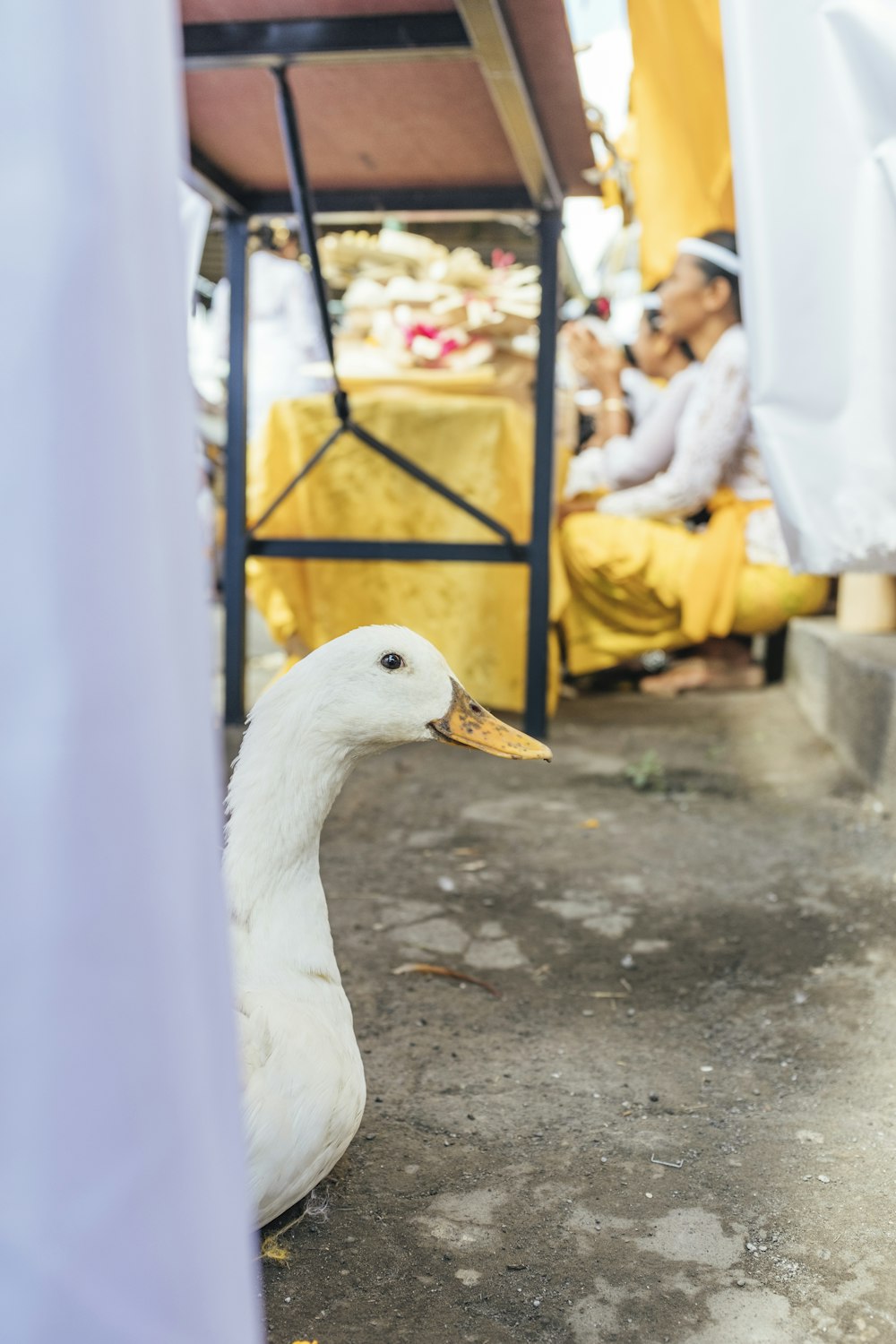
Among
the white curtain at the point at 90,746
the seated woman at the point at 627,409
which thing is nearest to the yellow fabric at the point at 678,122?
the seated woman at the point at 627,409

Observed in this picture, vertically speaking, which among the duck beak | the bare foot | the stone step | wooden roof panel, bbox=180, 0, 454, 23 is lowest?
the bare foot

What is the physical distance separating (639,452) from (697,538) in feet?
1.43

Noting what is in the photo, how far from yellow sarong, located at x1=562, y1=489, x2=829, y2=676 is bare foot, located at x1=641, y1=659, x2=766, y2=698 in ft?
0.32

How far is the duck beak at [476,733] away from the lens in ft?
3.45

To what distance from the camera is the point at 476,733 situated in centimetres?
106

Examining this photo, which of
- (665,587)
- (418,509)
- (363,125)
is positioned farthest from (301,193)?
(665,587)

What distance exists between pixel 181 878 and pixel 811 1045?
104cm

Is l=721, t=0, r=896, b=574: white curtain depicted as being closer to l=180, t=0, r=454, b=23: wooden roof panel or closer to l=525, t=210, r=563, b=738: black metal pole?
l=180, t=0, r=454, b=23: wooden roof panel

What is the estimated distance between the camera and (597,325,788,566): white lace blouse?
11.4 ft

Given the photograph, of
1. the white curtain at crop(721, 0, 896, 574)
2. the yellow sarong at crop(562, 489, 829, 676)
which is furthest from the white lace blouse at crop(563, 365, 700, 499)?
the white curtain at crop(721, 0, 896, 574)

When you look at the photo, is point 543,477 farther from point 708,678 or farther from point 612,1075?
point 612,1075

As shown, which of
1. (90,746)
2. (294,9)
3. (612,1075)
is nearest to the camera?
(90,746)

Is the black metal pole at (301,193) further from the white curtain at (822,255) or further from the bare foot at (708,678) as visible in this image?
the bare foot at (708,678)

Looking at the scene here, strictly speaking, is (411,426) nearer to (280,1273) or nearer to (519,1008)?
(519,1008)
